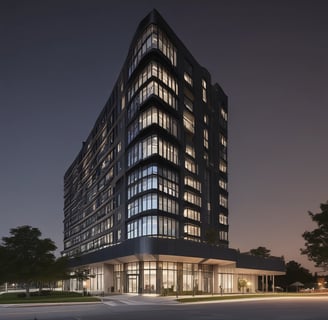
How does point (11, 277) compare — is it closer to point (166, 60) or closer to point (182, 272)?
point (182, 272)

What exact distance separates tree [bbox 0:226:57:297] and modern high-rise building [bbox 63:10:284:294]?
466 inches

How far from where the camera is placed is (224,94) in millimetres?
132625

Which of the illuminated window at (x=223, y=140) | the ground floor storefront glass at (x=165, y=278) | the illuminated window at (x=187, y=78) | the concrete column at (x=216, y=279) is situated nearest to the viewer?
the ground floor storefront glass at (x=165, y=278)

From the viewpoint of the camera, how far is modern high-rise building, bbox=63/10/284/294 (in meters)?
76.8

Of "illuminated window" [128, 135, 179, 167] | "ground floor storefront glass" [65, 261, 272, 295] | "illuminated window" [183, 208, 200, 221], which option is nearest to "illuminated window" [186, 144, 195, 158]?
"illuminated window" [128, 135, 179, 167]

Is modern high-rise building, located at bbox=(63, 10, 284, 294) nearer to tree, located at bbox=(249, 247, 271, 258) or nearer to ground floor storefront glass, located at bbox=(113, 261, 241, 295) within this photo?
ground floor storefront glass, located at bbox=(113, 261, 241, 295)

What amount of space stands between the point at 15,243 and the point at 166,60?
39.4m

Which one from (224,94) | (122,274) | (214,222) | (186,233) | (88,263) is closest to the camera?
(122,274)

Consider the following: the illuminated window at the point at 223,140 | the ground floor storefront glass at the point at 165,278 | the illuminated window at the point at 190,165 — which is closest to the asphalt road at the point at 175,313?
the ground floor storefront glass at the point at 165,278

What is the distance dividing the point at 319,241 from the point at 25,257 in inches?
2080

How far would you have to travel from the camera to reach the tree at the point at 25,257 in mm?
67875

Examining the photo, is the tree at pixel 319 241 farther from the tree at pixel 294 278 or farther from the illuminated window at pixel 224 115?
the tree at pixel 294 278

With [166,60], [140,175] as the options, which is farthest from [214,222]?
[166,60]

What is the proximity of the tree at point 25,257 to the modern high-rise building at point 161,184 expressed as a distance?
11.8 meters
